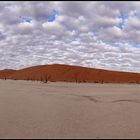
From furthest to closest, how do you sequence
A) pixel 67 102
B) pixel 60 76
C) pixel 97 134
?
pixel 60 76 → pixel 67 102 → pixel 97 134

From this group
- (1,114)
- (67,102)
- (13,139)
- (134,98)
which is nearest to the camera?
(13,139)

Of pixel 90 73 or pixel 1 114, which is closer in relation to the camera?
pixel 1 114

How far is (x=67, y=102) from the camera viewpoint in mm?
5402

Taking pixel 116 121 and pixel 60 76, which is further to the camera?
pixel 60 76

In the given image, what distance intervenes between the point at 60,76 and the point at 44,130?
2438 cm

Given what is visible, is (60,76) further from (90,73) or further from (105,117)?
(105,117)

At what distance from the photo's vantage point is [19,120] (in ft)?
13.3

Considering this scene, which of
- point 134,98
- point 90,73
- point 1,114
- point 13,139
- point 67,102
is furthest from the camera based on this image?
point 90,73

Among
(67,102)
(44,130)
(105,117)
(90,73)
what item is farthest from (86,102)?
(90,73)

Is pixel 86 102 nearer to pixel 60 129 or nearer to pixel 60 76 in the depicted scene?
pixel 60 129

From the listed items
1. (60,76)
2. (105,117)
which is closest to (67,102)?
(105,117)

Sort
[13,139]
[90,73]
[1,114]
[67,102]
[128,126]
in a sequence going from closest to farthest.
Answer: [13,139]
[128,126]
[1,114]
[67,102]
[90,73]

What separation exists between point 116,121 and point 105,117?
0.23 meters

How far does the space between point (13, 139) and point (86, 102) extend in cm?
233
